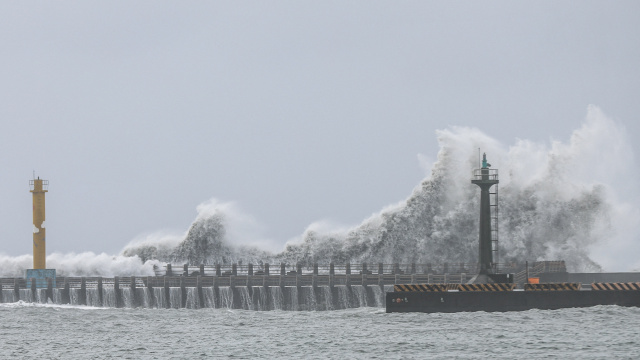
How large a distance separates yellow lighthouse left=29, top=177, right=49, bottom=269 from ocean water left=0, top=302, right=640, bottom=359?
710 inches

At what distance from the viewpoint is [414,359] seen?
139ft

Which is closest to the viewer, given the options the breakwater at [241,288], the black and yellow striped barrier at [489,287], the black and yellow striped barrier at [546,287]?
the black and yellow striped barrier at [489,287]

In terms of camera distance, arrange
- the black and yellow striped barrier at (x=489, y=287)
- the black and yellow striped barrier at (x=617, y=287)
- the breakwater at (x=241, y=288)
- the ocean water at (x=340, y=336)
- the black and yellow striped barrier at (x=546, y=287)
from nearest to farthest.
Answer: the ocean water at (x=340, y=336), the black and yellow striped barrier at (x=489, y=287), the black and yellow striped barrier at (x=546, y=287), the black and yellow striped barrier at (x=617, y=287), the breakwater at (x=241, y=288)

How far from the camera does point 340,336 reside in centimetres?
4988

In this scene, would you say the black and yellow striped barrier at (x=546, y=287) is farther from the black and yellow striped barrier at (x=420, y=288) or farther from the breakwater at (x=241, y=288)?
the breakwater at (x=241, y=288)

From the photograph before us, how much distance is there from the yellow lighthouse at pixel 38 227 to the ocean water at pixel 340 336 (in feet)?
59.1

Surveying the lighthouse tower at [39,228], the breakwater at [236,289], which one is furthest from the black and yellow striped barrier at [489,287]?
the lighthouse tower at [39,228]

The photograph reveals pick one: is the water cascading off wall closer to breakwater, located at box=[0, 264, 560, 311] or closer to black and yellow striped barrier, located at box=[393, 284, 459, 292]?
breakwater, located at box=[0, 264, 560, 311]

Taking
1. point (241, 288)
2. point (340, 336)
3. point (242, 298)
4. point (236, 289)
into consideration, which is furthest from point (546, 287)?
point (236, 289)

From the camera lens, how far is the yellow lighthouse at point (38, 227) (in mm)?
81375

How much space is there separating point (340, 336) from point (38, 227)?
3746 cm

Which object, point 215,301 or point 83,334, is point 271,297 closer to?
point 215,301

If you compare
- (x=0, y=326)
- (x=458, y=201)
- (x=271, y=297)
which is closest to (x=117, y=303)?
(x=271, y=297)

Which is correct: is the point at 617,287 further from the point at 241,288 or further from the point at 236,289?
the point at 236,289
